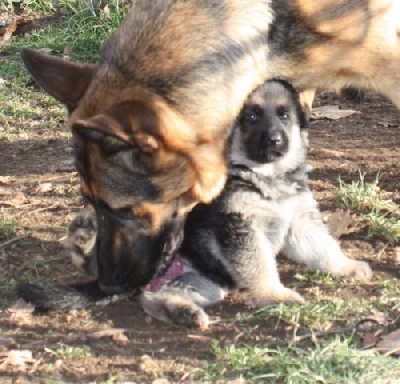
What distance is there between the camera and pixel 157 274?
15.8 ft

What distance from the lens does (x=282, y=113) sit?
4945mm

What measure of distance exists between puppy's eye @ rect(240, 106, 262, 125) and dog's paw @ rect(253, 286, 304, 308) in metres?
0.91

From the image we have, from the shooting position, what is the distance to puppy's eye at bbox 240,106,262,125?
488cm

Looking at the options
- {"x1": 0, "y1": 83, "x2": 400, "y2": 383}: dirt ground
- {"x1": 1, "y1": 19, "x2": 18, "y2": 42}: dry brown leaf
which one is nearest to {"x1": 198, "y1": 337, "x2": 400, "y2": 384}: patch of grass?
{"x1": 0, "y1": 83, "x2": 400, "y2": 383}: dirt ground

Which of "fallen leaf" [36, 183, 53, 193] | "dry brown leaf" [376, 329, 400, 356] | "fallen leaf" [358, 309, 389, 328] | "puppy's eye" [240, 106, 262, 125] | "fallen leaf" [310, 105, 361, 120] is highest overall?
"puppy's eye" [240, 106, 262, 125]

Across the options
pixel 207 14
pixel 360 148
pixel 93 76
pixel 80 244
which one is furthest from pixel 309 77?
pixel 360 148

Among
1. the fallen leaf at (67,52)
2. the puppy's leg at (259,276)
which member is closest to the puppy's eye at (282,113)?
the puppy's leg at (259,276)

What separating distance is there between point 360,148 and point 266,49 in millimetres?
2169

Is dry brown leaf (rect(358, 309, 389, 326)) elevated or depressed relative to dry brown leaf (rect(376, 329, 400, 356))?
elevated

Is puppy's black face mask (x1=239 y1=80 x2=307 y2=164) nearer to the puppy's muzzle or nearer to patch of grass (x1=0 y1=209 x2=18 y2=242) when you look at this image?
the puppy's muzzle

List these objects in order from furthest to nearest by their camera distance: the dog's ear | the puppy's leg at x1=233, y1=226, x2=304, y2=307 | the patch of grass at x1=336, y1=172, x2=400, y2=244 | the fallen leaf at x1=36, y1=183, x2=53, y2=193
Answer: the fallen leaf at x1=36, y1=183, x2=53, y2=193 → the patch of grass at x1=336, y1=172, x2=400, y2=244 → the puppy's leg at x1=233, y1=226, x2=304, y2=307 → the dog's ear

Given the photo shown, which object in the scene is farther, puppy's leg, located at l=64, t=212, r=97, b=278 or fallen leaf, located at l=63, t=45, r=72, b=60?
fallen leaf, located at l=63, t=45, r=72, b=60

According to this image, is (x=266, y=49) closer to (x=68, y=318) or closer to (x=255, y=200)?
(x=255, y=200)

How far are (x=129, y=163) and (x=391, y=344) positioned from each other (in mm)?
1479
